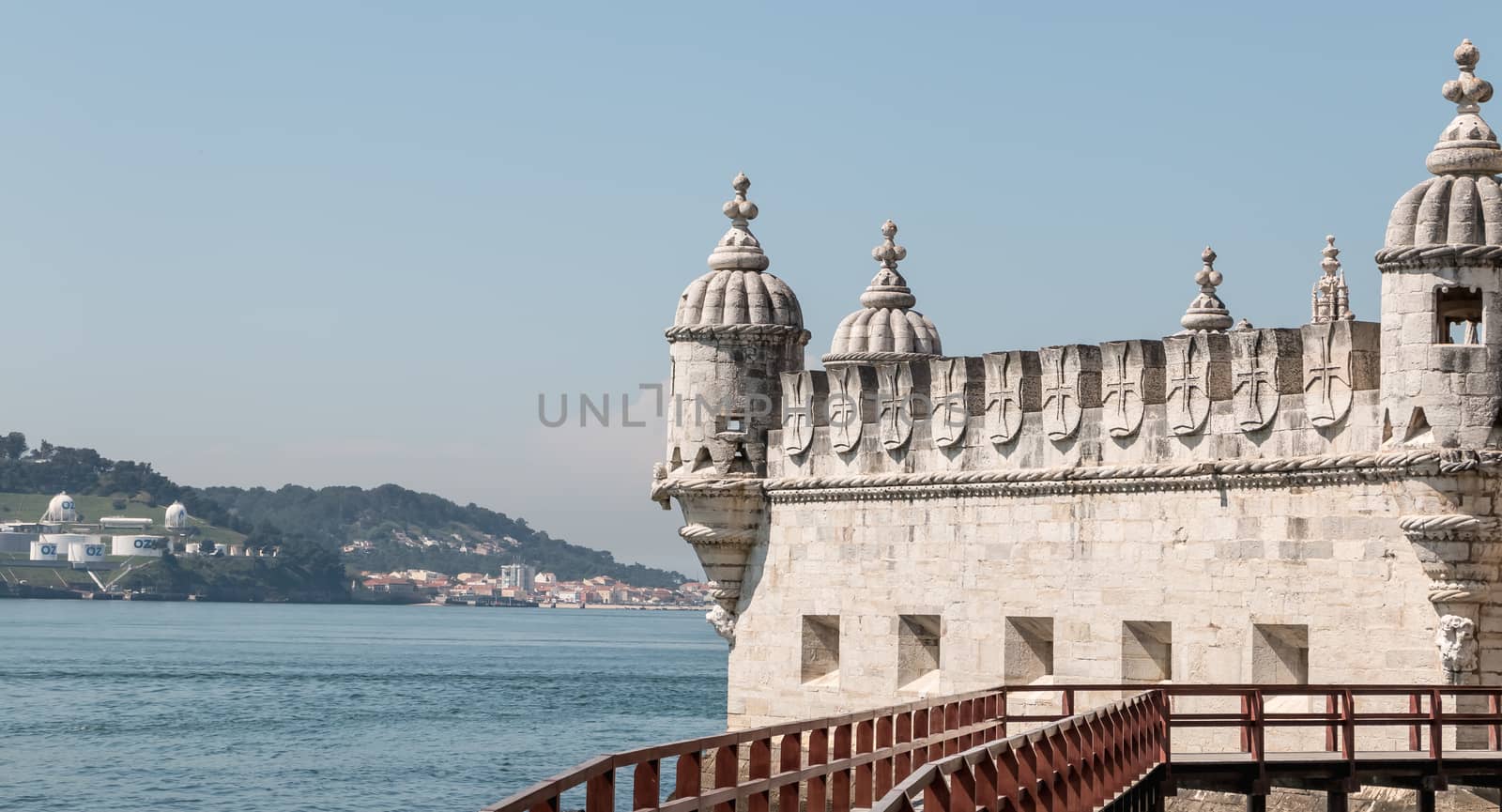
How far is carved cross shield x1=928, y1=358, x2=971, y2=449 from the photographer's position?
28.3m

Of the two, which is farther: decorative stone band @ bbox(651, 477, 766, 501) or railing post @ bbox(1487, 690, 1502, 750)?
decorative stone band @ bbox(651, 477, 766, 501)

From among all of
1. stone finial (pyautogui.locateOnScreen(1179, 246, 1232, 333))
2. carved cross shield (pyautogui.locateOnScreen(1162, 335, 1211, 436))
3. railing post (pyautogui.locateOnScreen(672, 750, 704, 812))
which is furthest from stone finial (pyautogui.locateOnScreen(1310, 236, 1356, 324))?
railing post (pyautogui.locateOnScreen(672, 750, 704, 812))

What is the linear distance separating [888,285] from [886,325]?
0.67 metres

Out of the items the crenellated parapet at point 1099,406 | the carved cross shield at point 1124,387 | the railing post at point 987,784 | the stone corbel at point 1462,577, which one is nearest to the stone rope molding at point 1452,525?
the stone corbel at point 1462,577

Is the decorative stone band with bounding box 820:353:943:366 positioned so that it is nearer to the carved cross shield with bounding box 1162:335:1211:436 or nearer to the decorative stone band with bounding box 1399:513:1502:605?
the carved cross shield with bounding box 1162:335:1211:436

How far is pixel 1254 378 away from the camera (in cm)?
2420

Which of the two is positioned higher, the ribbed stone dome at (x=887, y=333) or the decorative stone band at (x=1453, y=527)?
the ribbed stone dome at (x=887, y=333)

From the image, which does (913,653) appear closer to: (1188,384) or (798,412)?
(798,412)

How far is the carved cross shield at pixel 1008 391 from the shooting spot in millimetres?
27328

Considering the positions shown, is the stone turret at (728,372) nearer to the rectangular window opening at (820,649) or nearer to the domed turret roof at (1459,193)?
the rectangular window opening at (820,649)

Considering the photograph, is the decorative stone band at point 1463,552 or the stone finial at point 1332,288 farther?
the stone finial at point 1332,288

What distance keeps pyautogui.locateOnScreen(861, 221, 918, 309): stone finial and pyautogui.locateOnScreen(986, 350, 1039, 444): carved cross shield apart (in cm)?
752

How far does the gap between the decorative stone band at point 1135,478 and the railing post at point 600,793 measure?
12.4m

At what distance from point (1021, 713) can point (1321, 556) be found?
5.19 metres
